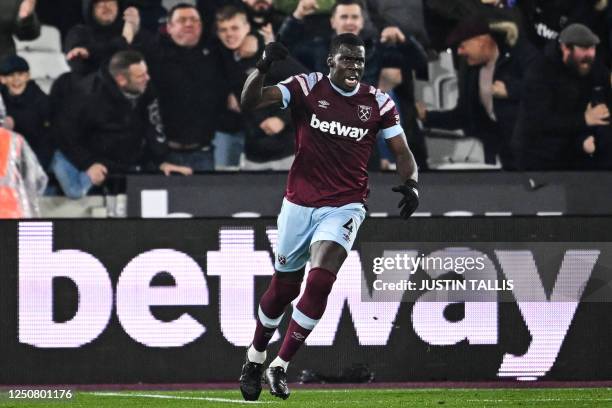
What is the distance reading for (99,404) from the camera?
303 inches

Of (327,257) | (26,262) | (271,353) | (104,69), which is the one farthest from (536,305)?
(104,69)

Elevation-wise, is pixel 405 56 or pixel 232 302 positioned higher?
pixel 405 56

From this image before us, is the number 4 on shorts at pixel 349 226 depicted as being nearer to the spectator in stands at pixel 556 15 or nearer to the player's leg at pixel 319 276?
the player's leg at pixel 319 276

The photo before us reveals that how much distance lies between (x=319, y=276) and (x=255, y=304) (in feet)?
7.72

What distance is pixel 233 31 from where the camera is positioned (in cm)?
1126

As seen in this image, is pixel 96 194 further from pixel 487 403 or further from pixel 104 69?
pixel 487 403

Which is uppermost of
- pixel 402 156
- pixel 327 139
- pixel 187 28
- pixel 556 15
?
pixel 556 15

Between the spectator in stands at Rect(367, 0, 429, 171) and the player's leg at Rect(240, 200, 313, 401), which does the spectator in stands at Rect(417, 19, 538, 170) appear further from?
the player's leg at Rect(240, 200, 313, 401)

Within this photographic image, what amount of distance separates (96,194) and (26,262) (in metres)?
2.25

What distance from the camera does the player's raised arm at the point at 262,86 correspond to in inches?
248

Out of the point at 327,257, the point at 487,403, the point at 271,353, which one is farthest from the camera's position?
the point at 271,353

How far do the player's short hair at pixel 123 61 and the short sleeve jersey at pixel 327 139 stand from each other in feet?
15.2

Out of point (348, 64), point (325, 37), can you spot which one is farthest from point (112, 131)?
point (348, 64)

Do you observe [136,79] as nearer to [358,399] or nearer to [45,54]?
[45,54]
